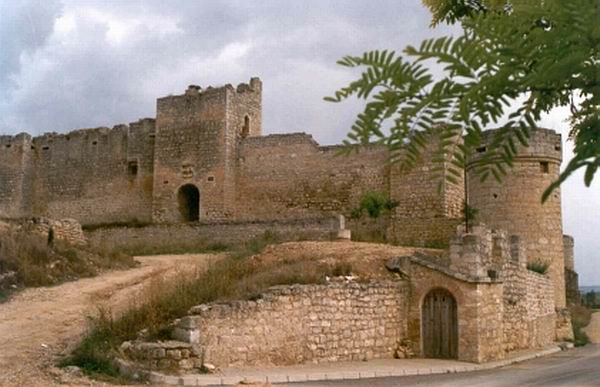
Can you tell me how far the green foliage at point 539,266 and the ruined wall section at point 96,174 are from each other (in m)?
16.5

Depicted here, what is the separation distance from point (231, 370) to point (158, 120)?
2043cm

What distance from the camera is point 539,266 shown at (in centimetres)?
2206

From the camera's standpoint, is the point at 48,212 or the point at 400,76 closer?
the point at 400,76

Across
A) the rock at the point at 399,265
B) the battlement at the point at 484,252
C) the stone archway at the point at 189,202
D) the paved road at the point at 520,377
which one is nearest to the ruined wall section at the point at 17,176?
the stone archway at the point at 189,202

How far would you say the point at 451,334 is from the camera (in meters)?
16.1

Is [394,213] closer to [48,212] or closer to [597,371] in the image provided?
[597,371]

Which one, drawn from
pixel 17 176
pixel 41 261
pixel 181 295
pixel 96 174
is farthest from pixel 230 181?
pixel 181 295

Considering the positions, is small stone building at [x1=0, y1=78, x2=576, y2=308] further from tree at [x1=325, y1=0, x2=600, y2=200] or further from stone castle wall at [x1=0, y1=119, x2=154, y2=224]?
tree at [x1=325, y1=0, x2=600, y2=200]

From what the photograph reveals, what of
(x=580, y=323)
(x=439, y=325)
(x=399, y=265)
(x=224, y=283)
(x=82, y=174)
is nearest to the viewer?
(x=224, y=283)

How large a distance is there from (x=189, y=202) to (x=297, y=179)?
5.33 m

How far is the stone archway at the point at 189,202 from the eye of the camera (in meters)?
30.9

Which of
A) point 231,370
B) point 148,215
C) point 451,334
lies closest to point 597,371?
point 451,334

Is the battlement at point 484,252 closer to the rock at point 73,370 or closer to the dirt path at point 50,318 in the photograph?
the dirt path at point 50,318

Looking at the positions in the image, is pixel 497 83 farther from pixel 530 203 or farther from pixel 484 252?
pixel 530 203
